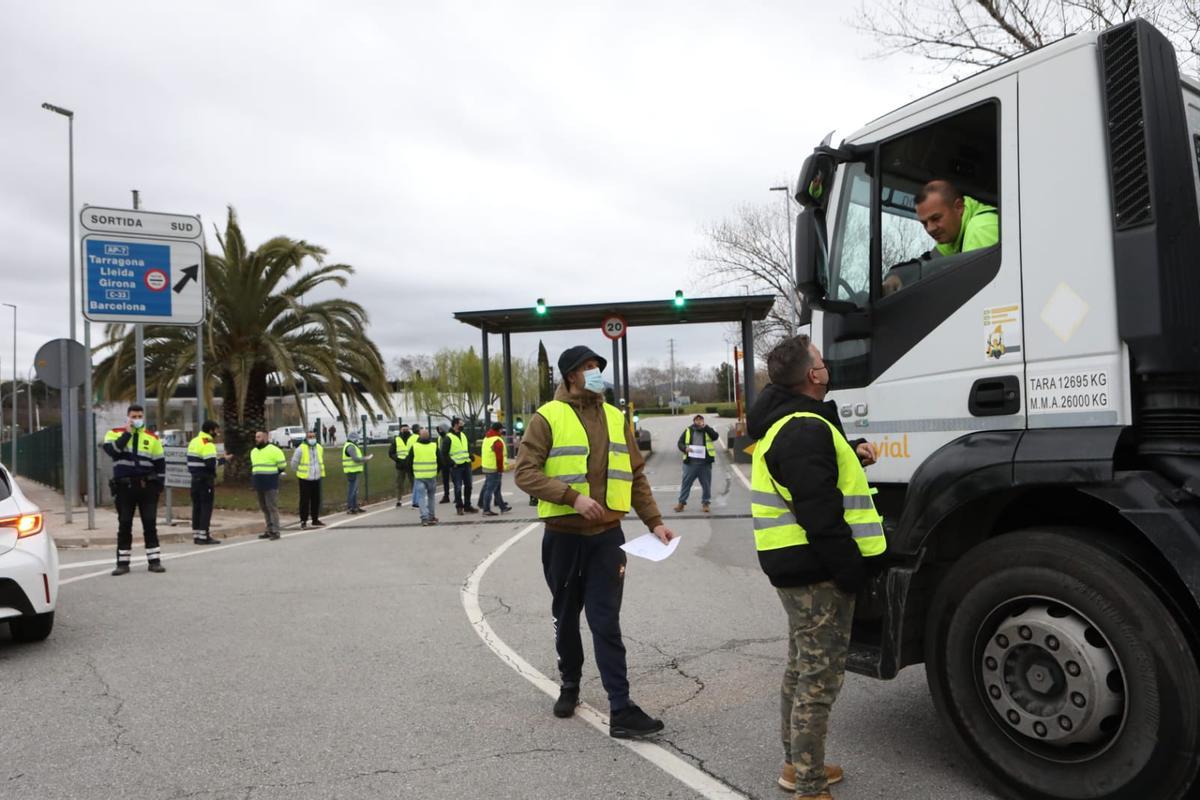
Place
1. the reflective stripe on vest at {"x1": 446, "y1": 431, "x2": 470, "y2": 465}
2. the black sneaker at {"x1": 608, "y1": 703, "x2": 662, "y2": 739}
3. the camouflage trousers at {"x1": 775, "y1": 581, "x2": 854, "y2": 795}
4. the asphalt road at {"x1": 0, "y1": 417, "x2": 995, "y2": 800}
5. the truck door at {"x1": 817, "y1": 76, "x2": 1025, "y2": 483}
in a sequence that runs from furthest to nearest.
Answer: the reflective stripe on vest at {"x1": 446, "y1": 431, "x2": 470, "y2": 465} < the black sneaker at {"x1": 608, "y1": 703, "x2": 662, "y2": 739} < the asphalt road at {"x1": 0, "y1": 417, "x2": 995, "y2": 800} < the truck door at {"x1": 817, "y1": 76, "x2": 1025, "y2": 483} < the camouflage trousers at {"x1": 775, "y1": 581, "x2": 854, "y2": 795}

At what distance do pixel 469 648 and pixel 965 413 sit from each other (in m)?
3.85

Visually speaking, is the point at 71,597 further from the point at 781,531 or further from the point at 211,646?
the point at 781,531

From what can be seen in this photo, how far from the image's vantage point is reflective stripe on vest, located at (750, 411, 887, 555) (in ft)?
10.9

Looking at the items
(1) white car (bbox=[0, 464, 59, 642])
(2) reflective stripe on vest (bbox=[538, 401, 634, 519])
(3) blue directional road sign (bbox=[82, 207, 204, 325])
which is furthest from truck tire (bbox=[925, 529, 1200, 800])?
(3) blue directional road sign (bbox=[82, 207, 204, 325])

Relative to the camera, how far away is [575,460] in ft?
14.7

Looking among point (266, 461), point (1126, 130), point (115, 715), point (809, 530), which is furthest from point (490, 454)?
point (1126, 130)

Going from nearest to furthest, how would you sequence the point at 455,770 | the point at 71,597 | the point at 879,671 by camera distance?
1. the point at 879,671
2. the point at 455,770
3. the point at 71,597

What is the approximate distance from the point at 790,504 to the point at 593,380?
1.45 m

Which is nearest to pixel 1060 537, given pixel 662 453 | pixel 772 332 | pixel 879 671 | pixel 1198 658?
pixel 1198 658

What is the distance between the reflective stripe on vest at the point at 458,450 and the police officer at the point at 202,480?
15.2 feet

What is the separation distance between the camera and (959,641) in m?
3.43

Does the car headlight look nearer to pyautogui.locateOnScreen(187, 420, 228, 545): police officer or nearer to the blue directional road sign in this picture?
pyautogui.locateOnScreen(187, 420, 228, 545): police officer

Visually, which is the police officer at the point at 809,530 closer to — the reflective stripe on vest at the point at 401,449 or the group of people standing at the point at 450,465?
the group of people standing at the point at 450,465

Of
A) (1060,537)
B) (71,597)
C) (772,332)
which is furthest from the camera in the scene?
(772,332)
